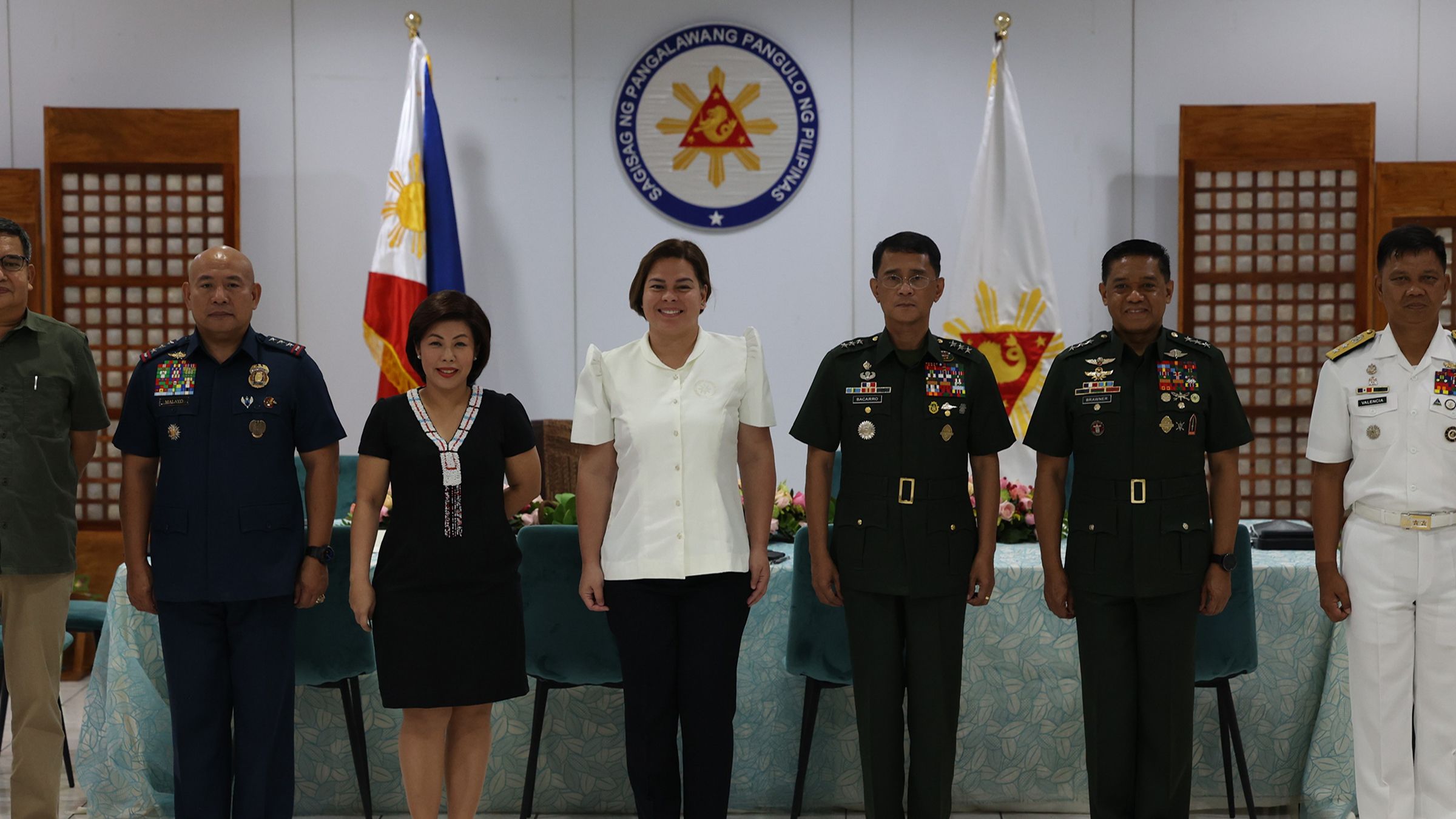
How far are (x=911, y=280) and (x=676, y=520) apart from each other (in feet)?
2.26

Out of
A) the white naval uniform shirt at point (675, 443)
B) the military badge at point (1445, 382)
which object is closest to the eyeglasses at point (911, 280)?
the white naval uniform shirt at point (675, 443)

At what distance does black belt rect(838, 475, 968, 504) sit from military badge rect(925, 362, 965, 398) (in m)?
0.18

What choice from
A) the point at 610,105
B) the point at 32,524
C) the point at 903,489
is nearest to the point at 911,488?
the point at 903,489

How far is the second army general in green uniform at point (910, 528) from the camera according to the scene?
7.39 feet

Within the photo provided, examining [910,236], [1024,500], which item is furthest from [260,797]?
[1024,500]

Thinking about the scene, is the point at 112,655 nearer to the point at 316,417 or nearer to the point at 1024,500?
the point at 316,417

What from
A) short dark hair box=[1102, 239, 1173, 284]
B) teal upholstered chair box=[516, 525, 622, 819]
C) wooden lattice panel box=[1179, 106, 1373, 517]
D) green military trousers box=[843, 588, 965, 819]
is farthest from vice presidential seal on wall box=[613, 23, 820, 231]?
green military trousers box=[843, 588, 965, 819]

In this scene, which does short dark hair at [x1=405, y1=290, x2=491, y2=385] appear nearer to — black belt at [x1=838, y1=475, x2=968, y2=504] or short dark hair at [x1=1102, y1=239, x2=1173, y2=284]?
black belt at [x1=838, y1=475, x2=968, y2=504]

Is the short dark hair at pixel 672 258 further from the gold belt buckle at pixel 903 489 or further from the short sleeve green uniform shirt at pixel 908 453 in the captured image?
the gold belt buckle at pixel 903 489

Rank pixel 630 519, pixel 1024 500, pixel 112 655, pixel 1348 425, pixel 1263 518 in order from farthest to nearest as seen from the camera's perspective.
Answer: pixel 1263 518
pixel 1024 500
pixel 112 655
pixel 1348 425
pixel 630 519

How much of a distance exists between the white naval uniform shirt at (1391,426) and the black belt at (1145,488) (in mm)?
364

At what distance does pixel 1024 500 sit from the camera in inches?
130

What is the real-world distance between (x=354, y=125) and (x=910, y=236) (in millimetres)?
3598

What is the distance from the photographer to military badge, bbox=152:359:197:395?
2.33m
